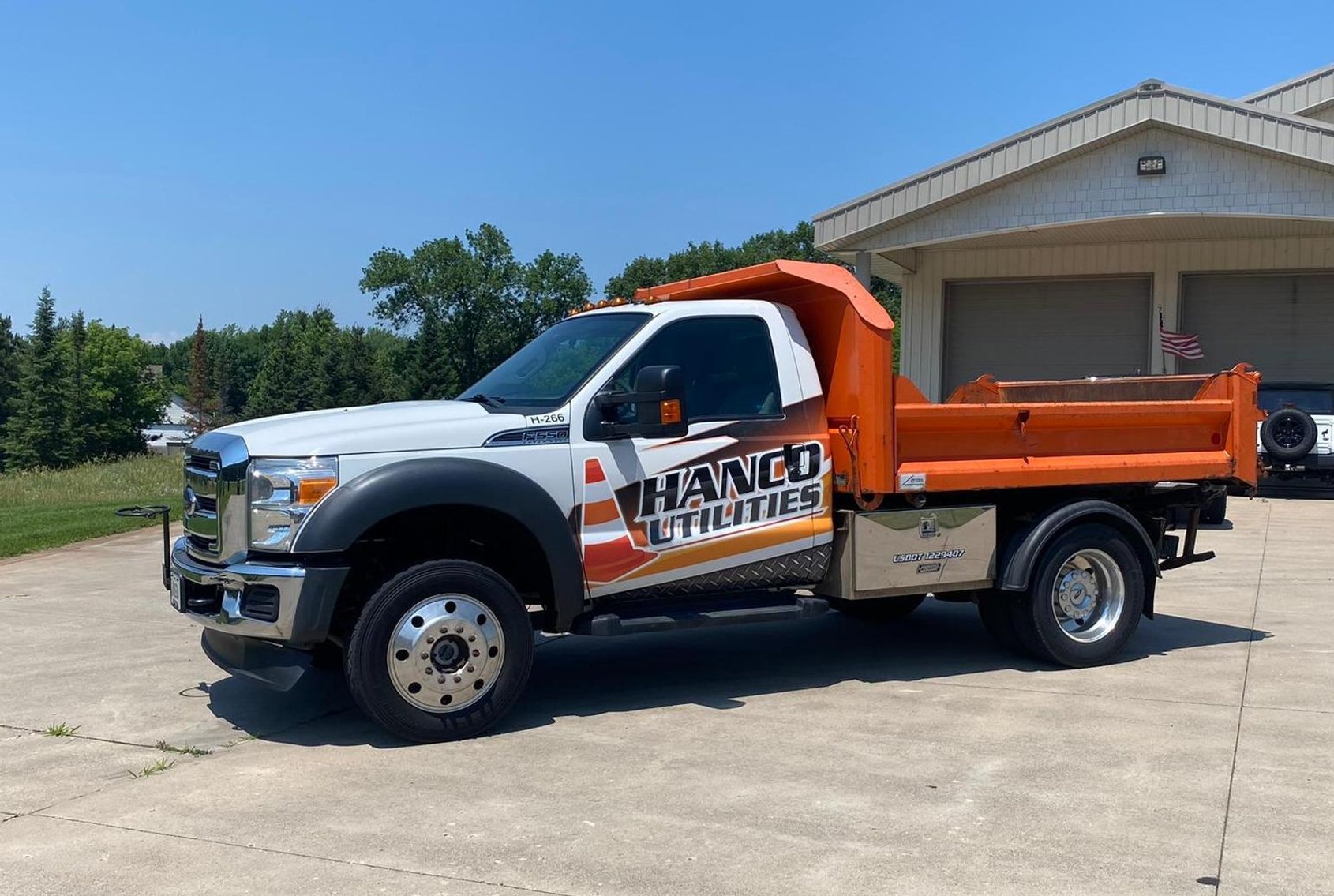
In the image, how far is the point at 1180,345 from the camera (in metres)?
20.6

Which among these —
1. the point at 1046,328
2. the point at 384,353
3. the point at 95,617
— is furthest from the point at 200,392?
the point at 95,617

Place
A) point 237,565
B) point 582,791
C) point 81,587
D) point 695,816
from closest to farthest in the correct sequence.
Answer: point 695,816 < point 582,791 < point 237,565 < point 81,587

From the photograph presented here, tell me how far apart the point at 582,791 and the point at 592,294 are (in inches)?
3750

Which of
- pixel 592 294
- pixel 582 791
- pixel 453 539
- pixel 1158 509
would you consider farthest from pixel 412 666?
pixel 592 294

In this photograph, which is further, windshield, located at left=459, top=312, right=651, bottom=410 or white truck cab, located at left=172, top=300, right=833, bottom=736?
windshield, located at left=459, top=312, right=651, bottom=410

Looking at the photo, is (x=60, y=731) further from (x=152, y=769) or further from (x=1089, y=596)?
(x=1089, y=596)

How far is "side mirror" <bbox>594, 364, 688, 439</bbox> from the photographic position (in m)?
6.26

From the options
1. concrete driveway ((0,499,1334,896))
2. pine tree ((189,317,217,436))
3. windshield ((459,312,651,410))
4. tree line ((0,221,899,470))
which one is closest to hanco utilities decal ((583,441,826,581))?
windshield ((459,312,651,410))

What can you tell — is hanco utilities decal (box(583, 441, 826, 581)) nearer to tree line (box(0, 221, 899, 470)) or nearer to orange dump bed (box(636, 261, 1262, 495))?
orange dump bed (box(636, 261, 1262, 495))

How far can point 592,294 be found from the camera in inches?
3912

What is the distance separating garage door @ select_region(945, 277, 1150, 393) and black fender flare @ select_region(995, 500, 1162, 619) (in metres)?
14.8

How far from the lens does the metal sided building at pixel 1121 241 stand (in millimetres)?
17203

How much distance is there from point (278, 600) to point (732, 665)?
10.2 feet

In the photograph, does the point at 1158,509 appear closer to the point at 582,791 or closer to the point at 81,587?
Answer: the point at 582,791
